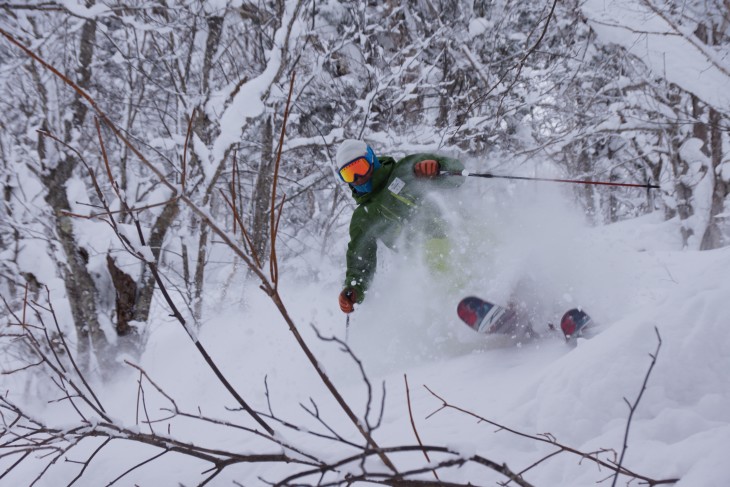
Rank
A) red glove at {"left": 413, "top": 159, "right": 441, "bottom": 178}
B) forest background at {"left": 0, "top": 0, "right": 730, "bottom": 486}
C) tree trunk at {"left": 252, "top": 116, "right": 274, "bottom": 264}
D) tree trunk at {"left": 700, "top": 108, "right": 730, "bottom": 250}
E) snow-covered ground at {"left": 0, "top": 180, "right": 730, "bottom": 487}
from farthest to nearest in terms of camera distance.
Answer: tree trunk at {"left": 700, "top": 108, "right": 730, "bottom": 250}, tree trunk at {"left": 252, "top": 116, "right": 274, "bottom": 264}, forest background at {"left": 0, "top": 0, "right": 730, "bottom": 486}, red glove at {"left": 413, "top": 159, "right": 441, "bottom": 178}, snow-covered ground at {"left": 0, "top": 180, "right": 730, "bottom": 487}

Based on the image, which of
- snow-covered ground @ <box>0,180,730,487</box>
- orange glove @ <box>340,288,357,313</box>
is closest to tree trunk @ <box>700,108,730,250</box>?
snow-covered ground @ <box>0,180,730,487</box>

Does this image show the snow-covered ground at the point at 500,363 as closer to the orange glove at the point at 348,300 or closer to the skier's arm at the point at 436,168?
the skier's arm at the point at 436,168

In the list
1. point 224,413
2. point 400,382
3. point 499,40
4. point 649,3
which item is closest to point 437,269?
point 400,382

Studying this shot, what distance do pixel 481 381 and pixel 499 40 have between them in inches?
258

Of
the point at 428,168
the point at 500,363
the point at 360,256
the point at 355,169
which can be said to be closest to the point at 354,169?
the point at 355,169

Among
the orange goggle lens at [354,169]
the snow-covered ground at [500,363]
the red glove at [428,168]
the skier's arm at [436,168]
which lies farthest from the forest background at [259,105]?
the snow-covered ground at [500,363]

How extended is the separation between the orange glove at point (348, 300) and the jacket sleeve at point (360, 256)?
2.9 inches

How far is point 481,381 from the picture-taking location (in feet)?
10.3

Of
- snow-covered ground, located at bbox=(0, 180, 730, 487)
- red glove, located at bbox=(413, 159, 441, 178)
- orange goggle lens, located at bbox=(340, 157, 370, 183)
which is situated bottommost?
snow-covered ground, located at bbox=(0, 180, 730, 487)

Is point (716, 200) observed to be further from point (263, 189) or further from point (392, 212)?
point (263, 189)

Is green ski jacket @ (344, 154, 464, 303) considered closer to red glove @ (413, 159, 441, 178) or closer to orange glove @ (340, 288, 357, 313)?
orange glove @ (340, 288, 357, 313)

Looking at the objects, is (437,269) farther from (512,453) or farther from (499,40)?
(499,40)

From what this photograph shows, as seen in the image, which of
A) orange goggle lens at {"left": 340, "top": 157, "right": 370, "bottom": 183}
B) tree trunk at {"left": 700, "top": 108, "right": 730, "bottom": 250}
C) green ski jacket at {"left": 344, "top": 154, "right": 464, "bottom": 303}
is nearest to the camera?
orange goggle lens at {"left": 340, "top": 157, "right": 370, "bottom": 183}

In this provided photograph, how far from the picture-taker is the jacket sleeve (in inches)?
173
